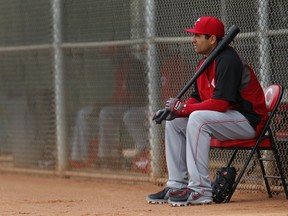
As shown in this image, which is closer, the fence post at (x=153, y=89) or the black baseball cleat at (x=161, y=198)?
the black baseball cleat at (x=161, y=198)

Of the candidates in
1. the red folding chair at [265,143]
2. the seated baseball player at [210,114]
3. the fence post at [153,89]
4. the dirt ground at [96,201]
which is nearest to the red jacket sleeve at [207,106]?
the seated baseball player at [210,114]

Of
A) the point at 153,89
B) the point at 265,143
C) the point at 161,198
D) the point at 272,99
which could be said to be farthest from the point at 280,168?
the point at 153,89

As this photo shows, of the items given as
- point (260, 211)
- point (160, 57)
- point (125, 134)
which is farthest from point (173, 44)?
point (260, 211)

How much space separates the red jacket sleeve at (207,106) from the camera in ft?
23.0

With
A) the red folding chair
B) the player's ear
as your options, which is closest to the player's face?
the player's ear

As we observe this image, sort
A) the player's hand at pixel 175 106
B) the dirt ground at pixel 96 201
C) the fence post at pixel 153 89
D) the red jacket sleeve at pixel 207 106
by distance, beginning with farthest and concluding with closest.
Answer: the fence post at pixel 153 89 < the player's hand at pixel 175 106 < the red jacket sleeve at pixel 207 106 < the dirt ground at pixel 96 201

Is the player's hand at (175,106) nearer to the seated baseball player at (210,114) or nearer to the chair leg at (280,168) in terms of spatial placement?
the seated baseball player at (210,114)

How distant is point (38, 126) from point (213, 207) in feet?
13.6

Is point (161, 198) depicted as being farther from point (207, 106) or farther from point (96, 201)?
point (207, 106)

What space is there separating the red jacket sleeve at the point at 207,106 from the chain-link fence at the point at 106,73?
0.91 m

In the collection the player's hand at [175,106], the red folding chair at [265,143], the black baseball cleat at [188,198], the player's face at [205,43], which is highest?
the player's face at [205,43]

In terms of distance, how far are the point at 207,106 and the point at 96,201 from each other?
1.47 metres

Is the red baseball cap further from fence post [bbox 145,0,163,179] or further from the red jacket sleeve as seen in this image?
fence post [bbox 145,0,163,179]

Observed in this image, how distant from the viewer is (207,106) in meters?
7.05
